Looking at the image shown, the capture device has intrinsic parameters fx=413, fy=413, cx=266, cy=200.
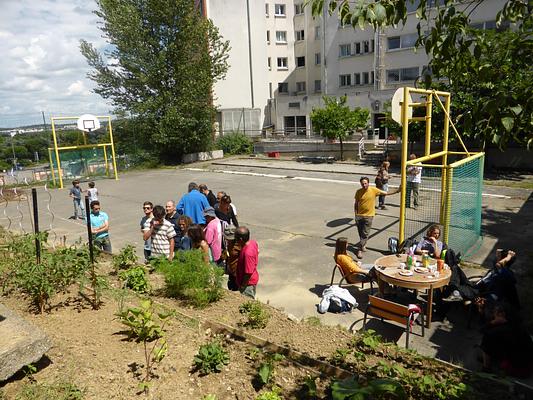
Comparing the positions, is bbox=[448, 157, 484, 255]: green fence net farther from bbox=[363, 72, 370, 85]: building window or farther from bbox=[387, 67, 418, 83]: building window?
bbox=[363, 72, 370, 85]: building window

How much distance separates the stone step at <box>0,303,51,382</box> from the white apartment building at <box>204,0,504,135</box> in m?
31.9

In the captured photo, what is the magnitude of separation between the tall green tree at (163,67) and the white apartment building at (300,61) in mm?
12586

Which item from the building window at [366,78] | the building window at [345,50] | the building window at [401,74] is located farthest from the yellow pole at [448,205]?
the building window at [345,50]

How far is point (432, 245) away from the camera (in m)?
7.41

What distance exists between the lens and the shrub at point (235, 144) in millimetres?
35406

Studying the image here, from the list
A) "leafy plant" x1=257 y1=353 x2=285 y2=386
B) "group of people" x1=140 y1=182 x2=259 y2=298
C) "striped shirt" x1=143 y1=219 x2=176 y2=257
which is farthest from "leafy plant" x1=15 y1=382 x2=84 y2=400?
"striped shirt" x1=143 y1=219 x2=176 y2=257

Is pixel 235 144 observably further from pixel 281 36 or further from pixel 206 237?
pixel 206 237

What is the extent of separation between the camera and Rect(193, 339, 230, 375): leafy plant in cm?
417

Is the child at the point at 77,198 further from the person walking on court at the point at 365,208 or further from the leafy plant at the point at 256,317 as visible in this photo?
the leafy plant at the point at 256,317

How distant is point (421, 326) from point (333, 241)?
4.86 meters

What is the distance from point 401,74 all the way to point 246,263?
104 ft

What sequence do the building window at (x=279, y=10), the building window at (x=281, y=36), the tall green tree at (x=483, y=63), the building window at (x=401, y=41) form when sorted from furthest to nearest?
the building window at (x=281, y=36) → the building window at (x=279, y=10) → the building window at (x=401, y=41) → the tall green tree at (x=483, y=63)

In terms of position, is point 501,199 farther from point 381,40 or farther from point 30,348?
point 381,40

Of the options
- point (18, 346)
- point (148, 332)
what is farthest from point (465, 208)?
point (18, 346)
